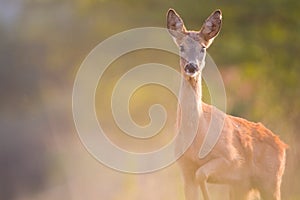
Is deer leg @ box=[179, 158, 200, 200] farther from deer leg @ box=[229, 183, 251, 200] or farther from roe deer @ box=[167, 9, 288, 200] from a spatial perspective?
deer leg @ box=[229, 183, 251, 200]

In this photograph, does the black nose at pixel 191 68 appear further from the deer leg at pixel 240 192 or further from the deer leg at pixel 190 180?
the deer leg at pixel 240 192

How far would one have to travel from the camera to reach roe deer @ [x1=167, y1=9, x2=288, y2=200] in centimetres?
1245

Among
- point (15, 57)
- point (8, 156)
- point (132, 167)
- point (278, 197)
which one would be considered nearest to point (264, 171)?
point (278, 197)

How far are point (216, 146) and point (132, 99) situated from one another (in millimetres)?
10114

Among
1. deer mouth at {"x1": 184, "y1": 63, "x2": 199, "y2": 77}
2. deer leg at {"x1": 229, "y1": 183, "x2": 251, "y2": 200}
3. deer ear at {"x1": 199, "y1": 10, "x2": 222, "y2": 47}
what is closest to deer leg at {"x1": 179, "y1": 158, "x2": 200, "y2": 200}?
deer leg at {"x1": 229, "y1": 183, "x2": 251, "y2": 200}

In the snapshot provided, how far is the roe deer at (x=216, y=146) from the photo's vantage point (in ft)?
40.8

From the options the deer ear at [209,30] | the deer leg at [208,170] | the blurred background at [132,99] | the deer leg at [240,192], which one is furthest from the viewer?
the blurred background at [132,99]

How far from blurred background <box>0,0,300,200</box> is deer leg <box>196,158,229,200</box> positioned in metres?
4.10

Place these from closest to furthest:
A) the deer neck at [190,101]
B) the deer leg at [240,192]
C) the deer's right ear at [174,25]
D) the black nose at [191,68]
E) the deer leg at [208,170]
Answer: the black nose at [191,68]
the deer leg at [208,170]
the deer neck at [190,101]
the deer's right ear at [174,25]
the deer leg at [240,192]

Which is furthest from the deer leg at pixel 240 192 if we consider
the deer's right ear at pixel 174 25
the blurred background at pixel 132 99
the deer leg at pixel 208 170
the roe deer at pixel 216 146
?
the blurred background at pixel 132 99

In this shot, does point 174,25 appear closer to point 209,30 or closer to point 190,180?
point 209,30

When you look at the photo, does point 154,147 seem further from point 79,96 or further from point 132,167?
point 79,96

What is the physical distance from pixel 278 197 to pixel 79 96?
409 inches

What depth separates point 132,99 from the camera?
22719mm
